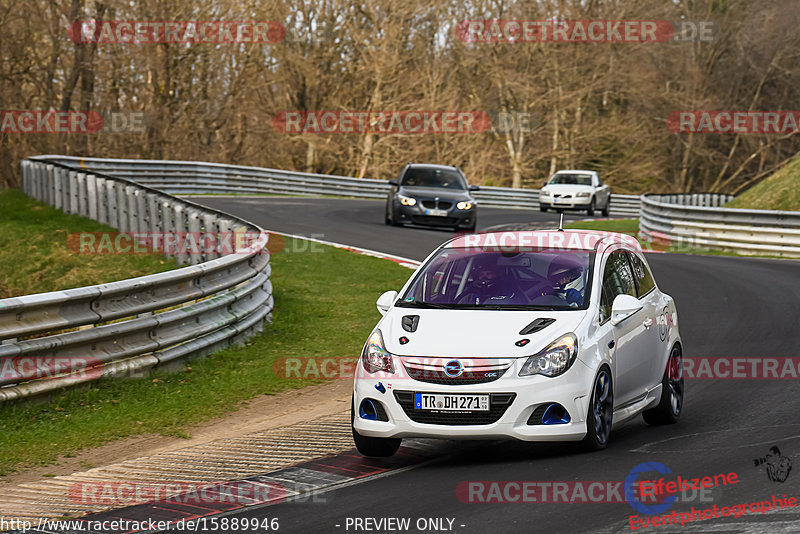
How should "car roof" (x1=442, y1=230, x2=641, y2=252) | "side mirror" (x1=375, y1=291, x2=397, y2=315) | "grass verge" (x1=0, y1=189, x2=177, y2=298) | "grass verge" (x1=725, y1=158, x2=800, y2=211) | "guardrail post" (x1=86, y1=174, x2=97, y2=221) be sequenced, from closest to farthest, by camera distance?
"side mirror" (x1=375, y1=291, x2=397, y2=315) < "car roof" (x1=442, y1=230, x2=641, y2=252) < "grass verge" (x1=0, y1=189, x2=177, y2=298) < "guardrail post" (x1=86, y1=174, x2=97, y2=221) < "grass verge" (x1=725, y1=158, x2=800, y2=211)

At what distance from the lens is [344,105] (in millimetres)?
53875

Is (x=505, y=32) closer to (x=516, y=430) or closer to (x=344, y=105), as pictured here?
(x=344, y=105)

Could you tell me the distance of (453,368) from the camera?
24.5ft

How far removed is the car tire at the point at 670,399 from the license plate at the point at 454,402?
2.28 m

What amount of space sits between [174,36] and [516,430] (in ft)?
136

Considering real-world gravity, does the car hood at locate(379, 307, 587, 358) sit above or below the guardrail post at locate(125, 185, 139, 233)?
above

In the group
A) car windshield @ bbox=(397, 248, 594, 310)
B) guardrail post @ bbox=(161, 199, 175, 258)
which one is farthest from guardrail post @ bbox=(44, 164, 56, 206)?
car windshield @ bbox=(397, 248, 594, 310)

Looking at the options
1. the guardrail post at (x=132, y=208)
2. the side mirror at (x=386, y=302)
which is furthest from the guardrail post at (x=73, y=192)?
the side mirror at (x=386, y=302)

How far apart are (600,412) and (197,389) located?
164 inches

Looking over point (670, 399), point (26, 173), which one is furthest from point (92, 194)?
point (670, 399)

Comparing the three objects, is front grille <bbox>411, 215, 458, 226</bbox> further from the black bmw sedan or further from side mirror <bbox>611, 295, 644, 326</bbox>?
side mirror <bbox>611, 295, 644, 326</bbox>

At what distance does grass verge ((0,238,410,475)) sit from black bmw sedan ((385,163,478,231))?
34.0 feet

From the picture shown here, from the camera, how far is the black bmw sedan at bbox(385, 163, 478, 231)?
27844 millimetres

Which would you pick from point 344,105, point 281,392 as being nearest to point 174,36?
point 344,105
